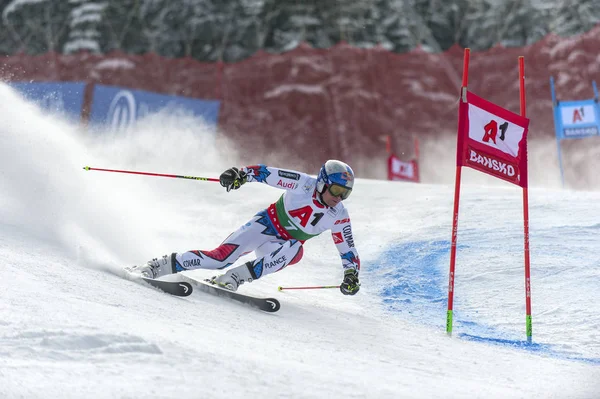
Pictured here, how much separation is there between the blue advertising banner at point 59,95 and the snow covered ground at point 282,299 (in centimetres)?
507

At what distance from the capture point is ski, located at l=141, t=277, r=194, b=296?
207 inches

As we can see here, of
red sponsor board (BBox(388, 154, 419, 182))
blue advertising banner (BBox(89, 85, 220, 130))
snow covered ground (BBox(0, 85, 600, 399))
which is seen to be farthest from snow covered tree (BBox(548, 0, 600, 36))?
snow covered ground (BBox(0, 85, 600, 399))

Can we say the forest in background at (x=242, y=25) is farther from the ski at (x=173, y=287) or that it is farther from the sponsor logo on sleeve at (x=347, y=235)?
the ski at (x=173, y=287)

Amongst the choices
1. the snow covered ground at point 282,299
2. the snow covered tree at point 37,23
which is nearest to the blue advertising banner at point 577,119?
the snow covered ground at point 282,299

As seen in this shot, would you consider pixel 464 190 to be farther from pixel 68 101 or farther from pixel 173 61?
pixel 173 61

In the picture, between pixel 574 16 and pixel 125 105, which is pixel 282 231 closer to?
pixel 125 105

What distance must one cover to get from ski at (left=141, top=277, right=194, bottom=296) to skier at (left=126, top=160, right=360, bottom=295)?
0.26 m

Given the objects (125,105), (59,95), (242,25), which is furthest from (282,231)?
(242,25)

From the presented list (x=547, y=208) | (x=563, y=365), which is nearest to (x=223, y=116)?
(x=547, y=208)

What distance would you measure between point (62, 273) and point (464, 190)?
7.08 m

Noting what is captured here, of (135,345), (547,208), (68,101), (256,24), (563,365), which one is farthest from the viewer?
(256,24)

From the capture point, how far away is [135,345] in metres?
3.44

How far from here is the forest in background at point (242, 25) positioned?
23969 mm

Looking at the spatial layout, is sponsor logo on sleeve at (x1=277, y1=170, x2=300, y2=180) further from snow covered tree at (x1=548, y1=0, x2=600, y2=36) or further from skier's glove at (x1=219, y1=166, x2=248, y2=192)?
snow covered tree at (x1=548, y1=0, x2=600, y2=36)
